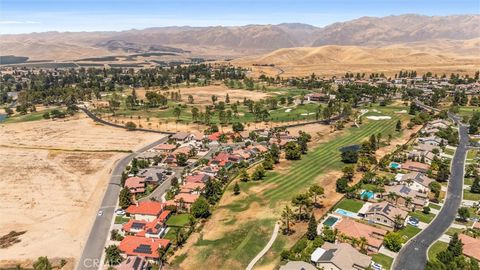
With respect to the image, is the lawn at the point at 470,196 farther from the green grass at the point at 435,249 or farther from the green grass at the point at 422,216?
the green grass at the point at 435,249

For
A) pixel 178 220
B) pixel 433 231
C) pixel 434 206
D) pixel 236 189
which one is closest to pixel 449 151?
pixel 434 206

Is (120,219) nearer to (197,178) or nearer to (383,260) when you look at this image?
(197,178)

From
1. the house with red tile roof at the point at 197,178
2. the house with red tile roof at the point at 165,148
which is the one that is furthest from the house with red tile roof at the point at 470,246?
the house with red tile roof at the point at 165,148

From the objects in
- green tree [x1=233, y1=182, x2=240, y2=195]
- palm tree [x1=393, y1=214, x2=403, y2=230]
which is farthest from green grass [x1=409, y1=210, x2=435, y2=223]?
green tree [x1=233, y1=182, x2=240, y2=195]

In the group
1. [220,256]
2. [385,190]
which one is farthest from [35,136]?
[385,190]

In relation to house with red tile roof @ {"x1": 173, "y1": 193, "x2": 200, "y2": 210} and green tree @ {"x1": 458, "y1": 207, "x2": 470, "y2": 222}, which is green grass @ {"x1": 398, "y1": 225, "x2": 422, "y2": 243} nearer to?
green tree @ {"x1": 458, "y1": 207, "x2": 470, "y2": 222}

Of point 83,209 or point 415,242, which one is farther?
point 83,209

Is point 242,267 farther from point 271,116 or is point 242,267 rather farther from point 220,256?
point 271,116
